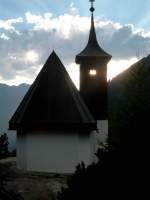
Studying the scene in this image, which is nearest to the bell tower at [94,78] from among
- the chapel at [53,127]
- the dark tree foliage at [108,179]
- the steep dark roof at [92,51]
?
the steep dark roof at [92,51]

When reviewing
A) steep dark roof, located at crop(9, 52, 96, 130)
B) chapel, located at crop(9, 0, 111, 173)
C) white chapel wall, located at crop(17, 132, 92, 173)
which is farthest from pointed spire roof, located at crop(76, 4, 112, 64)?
white chapel wall, located at crop(17, 132, 92, 173)

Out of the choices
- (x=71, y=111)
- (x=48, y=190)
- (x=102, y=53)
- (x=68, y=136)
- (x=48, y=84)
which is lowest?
(x=48, y=190)

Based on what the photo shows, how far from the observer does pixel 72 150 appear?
581 inches

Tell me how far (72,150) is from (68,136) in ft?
1.97

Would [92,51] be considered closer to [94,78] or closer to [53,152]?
[94,78]

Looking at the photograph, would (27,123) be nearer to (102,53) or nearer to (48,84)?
(48,84)

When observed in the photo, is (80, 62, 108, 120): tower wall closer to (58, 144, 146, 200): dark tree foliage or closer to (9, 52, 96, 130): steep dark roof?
(9, 52, 96, 130): steep dark roof

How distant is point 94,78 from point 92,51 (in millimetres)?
Answer: 1546

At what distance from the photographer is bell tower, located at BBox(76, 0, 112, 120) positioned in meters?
19.2

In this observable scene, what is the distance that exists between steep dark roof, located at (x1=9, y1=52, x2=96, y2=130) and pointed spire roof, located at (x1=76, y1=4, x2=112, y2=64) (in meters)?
3.03

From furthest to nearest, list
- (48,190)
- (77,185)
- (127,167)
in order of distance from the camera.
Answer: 1. (48,190)
2. (77,185)
3. (127,167)

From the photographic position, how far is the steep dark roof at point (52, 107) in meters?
14.9

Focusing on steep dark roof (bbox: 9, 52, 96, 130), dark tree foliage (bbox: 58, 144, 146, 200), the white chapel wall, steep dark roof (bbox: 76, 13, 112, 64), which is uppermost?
steep dark roof (bbox: 76, 13, 112, 64)

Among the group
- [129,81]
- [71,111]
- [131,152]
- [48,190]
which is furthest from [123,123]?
[71,111]
